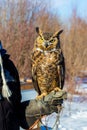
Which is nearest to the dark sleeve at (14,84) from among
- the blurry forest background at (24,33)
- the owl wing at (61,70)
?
the owl wing at (61,70)

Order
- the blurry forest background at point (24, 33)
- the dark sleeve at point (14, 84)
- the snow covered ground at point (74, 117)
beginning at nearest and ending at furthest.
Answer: the dark sleeve at point (14, 84) < the snow covered ground at point (74, 117) < the blurry forest background at point (24, 33)

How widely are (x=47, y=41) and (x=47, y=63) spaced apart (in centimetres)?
13

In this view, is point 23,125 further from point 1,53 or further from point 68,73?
point 68,73

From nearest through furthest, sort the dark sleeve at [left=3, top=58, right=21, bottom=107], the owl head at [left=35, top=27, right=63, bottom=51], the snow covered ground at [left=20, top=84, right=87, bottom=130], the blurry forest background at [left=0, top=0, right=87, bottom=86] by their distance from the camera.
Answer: the dark sleeve at [left=3, top=58, right=21, bottom=107] < the owl head at [left=35, top=27, right=63, bottom=51] < the snow covered ground at [left=20, top=84, right=87, bottom=130] < the blurry forest background at [left=0, top=0, right=87, bottom=86]

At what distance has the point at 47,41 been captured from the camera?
2.04m

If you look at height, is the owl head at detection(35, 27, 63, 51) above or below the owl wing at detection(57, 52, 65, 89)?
above

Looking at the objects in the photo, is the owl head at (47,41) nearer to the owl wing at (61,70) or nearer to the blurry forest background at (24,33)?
the owl wing at (61,70)

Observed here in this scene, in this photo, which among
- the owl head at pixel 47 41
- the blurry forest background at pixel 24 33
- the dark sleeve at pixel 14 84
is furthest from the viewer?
the blurry forest background at pixel 24 33

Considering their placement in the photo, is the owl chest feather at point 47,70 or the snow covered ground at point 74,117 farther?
the snow covered ground at point 74,117

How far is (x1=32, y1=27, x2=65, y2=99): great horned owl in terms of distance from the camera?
1.97 meters

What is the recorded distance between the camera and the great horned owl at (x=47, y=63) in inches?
77.5

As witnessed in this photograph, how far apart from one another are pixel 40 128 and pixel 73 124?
4782 millimetres

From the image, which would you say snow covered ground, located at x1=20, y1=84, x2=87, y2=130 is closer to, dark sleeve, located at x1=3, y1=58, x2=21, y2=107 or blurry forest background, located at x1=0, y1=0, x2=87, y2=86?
blurry forest background, located at x1=0, y1=0, x2=87, y2=86

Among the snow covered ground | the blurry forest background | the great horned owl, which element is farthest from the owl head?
the blurry forest background
